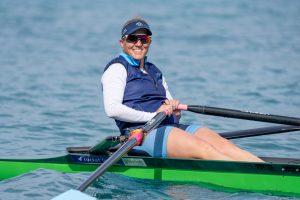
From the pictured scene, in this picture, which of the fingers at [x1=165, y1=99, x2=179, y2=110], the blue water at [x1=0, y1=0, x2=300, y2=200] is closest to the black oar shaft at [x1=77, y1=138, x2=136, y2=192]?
the blue water at [x1=0, y1=0, x2=300, y2=200]

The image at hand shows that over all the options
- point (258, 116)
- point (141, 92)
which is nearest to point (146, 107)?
point (141, 92)

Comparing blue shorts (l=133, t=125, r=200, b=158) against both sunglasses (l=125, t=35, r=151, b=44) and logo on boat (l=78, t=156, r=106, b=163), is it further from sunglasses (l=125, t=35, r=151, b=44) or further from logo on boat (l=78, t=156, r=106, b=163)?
sunglasses (l=125, t=35, r=151, b=44)

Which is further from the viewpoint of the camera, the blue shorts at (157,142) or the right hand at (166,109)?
the right hand at (166,109)

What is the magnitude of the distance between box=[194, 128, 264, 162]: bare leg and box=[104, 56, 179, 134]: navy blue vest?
46cm

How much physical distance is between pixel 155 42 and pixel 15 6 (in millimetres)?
8196

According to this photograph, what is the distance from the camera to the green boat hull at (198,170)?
8148 mm

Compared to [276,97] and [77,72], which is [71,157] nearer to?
[276,97]

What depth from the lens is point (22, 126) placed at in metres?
12.3

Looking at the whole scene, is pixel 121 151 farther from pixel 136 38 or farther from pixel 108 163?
pixel 136 38

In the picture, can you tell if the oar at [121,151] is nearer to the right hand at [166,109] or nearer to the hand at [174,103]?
the right hand at [166,109]

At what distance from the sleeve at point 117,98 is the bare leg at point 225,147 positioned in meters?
0.60

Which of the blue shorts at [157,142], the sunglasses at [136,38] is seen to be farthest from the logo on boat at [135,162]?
the sunglasses at [136,38]

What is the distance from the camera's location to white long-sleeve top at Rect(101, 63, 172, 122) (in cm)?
839

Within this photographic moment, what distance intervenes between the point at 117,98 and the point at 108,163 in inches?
42.2
